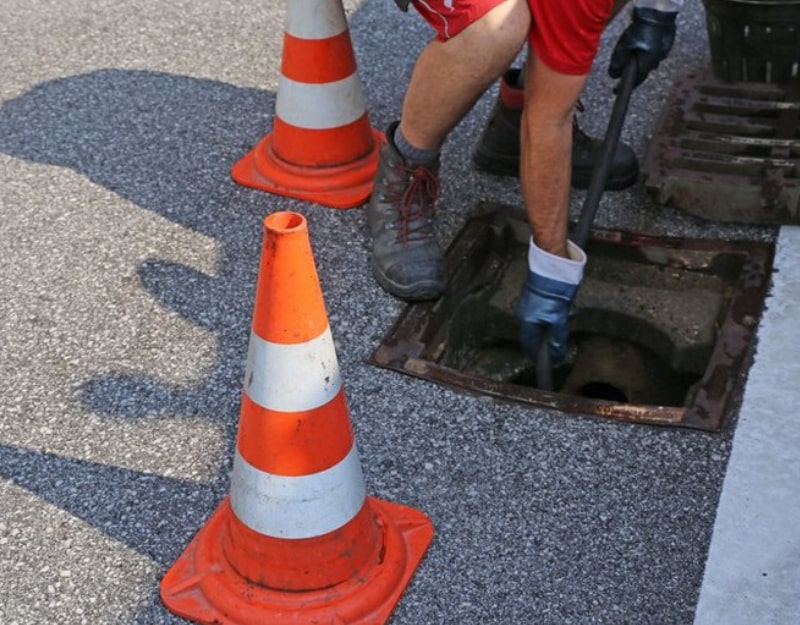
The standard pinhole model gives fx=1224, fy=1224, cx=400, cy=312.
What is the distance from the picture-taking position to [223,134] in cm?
363

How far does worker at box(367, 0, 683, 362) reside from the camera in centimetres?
264

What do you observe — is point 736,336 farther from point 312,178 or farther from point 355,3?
point 355,3

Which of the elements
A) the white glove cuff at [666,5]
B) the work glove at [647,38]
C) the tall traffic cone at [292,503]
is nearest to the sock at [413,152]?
the work glove at [647,38]

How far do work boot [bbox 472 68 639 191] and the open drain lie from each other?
0.68ft

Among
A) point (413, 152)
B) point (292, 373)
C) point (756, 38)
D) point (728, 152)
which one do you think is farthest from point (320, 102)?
point (292, 373)

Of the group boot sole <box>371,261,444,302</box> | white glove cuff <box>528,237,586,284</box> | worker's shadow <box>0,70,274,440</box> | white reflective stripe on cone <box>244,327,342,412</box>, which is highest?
white reflective stripe on cone <box>244,327,342,412</box>

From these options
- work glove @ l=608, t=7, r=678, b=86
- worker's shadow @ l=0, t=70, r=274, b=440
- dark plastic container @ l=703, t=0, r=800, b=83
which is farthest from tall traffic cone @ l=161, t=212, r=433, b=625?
dark plastic container @ l=703, t=0, r=800, b=83

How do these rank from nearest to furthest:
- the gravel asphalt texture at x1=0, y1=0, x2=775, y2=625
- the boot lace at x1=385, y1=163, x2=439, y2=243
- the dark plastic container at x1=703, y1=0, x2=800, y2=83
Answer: the gravel asphalt texture at x1=0, y1=0, x2=775, y2=625 → the boot lace at x1=385, y1=163, x2=439, y2=243 → the dark plastic container at x1=703, y1=0, x2=800, y2=83

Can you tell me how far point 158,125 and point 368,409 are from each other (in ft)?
4.78

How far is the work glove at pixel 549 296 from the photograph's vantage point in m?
2.79

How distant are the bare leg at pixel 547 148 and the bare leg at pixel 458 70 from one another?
77 mm

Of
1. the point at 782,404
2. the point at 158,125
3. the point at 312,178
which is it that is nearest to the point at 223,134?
the point at 158,125

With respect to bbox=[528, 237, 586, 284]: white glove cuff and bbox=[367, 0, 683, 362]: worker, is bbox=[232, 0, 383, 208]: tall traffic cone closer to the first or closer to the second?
bbox=[367, 0, 683, 362]: worker

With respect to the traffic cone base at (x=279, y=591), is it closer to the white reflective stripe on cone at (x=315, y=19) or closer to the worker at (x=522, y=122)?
the worker at (x=522, y=122)
